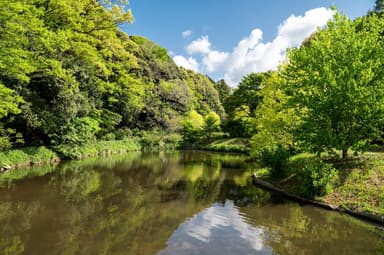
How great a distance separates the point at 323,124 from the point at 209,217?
6669mm

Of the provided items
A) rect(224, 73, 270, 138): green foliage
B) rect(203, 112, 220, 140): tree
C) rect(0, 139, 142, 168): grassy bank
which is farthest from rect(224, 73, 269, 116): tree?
rect(0, 139, 142, 168): grassy bank

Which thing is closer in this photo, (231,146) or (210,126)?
(231,146)

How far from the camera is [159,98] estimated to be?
4728cm

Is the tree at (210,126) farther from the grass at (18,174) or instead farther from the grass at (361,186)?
the grass at (361,186)

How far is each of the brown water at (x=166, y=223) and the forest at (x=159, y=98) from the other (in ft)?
7.67

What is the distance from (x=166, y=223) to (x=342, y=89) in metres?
8.51

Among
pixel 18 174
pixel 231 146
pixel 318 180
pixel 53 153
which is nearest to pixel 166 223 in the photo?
pixel 318 180

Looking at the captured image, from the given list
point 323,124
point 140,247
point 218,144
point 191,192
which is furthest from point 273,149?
point 218,144

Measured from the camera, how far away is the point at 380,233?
7.47 metres

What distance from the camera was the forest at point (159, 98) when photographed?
1112 cm

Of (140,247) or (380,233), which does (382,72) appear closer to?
(380,233)

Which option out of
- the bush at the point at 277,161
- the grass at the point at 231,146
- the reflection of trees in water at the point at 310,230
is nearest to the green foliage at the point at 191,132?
the grass at the point at 231,146

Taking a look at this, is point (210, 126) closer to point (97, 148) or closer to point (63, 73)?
point (97, 148)

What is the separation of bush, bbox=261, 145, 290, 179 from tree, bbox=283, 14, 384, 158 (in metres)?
1.29
